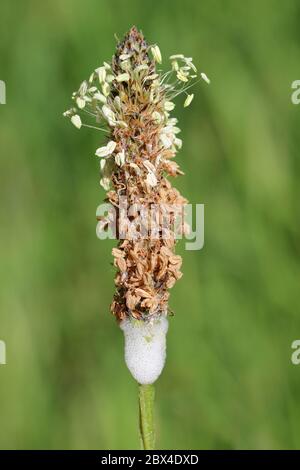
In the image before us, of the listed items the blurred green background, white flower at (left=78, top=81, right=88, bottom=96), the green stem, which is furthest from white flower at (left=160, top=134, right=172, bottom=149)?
the blurred green background

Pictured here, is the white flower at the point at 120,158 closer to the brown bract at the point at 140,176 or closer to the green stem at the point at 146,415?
the brown bract at the point at 140,176

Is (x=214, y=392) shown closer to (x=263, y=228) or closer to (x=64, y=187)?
(x=263, y=228)

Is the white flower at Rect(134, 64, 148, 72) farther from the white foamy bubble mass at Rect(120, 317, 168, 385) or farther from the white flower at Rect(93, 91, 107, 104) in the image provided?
the white foamy bubble mass at Rect(120, 317, 168, 385)

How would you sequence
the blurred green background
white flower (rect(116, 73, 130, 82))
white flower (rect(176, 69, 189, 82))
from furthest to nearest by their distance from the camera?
the blurred green background, white flower (rect(176, 69, 189, 82)), white flower (rect(116, 73, 130, 82))

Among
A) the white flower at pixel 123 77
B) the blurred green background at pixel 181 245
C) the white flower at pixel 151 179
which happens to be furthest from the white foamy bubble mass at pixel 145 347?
the blurred green background at pixel 181 245

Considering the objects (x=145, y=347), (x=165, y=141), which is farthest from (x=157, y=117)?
(x=145, y=347)

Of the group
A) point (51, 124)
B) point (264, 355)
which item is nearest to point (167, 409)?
point (264, 355)
